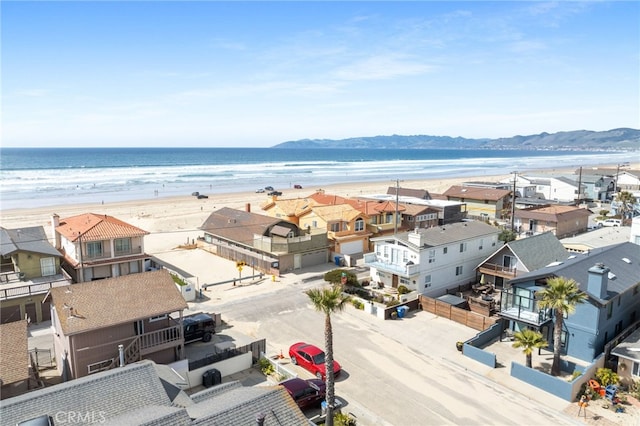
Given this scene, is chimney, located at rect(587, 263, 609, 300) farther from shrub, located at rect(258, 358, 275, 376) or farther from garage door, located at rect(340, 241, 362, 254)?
garage door, located at rect(340, 241, 362, 254)

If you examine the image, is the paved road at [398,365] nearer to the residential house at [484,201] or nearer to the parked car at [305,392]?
the parked car at [305,392]

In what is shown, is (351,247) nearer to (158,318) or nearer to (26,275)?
(158,318)

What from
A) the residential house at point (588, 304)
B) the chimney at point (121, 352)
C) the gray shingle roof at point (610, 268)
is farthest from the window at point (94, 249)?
the gray shingle roof at point (610, 268)

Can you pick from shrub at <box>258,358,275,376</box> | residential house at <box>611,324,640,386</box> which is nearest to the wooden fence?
residential house at <box>611,324,640,386</box>

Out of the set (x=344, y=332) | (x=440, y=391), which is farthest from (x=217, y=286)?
(x=440, y=391)

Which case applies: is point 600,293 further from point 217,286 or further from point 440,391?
point 217,286

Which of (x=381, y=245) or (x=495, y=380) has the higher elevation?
(x=381, y=245)
